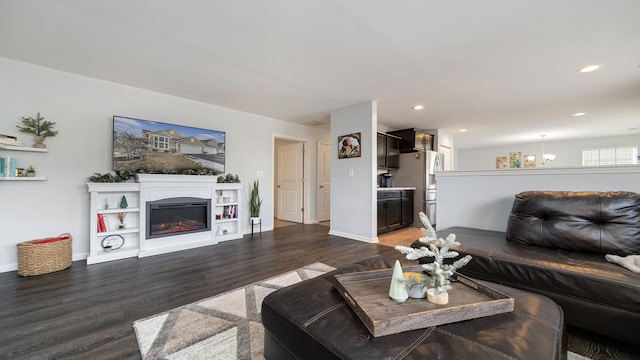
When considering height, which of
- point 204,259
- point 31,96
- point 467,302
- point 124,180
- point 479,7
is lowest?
point 204,259

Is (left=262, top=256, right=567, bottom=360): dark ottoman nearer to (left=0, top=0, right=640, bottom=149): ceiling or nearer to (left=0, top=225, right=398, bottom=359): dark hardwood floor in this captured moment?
(left=0, top=225, right=398, bottom=359): dark hardwood floor

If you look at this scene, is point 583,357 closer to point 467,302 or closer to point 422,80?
point 467,302

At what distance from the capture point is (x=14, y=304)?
6.15ft

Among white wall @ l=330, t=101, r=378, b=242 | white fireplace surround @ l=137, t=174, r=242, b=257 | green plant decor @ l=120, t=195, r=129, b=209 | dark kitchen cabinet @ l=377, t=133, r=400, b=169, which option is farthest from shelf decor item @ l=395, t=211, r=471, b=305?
dark kitchen cabinet @ l=377, t=133, r=400, b=169

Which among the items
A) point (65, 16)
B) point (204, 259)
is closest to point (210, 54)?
point (65, 16)

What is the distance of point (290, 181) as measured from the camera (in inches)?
238

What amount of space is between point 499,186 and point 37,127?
202 inches

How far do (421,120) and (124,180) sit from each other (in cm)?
539

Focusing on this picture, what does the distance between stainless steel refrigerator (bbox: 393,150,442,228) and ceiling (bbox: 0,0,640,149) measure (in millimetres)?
1569

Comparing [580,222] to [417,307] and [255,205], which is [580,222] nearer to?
[417,307]

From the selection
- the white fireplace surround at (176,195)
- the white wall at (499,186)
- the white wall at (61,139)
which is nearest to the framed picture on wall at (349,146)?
the white wall at (499,186)

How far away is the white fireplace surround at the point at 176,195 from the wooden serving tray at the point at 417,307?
309 centimetres

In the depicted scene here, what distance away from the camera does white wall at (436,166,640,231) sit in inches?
82.7

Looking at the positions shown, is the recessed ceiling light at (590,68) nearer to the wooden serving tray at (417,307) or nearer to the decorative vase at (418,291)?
the wooden serving tray at (417,307)
